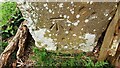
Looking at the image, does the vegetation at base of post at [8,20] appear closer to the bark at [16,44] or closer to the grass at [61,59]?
the bark at [16,44]

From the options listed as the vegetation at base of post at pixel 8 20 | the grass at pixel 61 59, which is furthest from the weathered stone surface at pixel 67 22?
the vegetation at base of post at pixel 8 20

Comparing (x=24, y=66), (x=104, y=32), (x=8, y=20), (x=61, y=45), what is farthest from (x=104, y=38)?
(x=8, y=20)

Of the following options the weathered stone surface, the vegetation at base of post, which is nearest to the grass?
the weathered stone surface

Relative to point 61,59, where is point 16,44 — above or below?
above

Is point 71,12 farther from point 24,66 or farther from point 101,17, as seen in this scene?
point 24,66

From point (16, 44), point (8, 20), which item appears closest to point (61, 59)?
point (16, 44)

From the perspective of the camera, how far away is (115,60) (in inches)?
56.6

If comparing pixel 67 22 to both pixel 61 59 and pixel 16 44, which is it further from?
pixel 16 44

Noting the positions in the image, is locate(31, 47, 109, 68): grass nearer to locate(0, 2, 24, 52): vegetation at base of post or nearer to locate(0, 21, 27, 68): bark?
locate(0, 21, 27, 68): bark

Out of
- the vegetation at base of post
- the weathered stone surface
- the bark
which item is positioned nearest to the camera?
the weathered stone surface

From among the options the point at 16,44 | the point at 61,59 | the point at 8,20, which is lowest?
the point at 61,59

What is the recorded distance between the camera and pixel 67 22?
4.19 ft

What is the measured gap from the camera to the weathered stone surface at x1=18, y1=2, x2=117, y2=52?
1180 mm

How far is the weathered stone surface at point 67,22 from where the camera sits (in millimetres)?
1180
